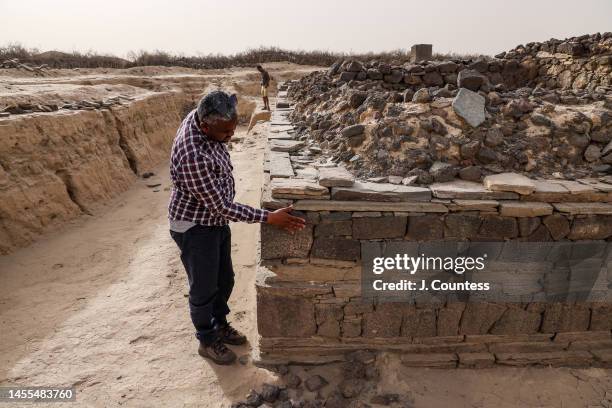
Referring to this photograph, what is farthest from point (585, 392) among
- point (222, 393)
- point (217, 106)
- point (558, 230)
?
point (217, 106)

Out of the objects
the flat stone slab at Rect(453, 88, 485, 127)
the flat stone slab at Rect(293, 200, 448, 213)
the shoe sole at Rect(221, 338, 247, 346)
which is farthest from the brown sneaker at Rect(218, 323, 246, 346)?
the flat stone slab at Rect(453, 88, 485, 127)

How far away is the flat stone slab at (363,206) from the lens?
2746 millimetres

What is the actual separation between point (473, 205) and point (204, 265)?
1.96 metres

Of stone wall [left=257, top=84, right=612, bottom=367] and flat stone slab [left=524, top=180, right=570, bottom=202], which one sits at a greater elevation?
flat stone slab [left=524, top=180, right=570, bottom=202]

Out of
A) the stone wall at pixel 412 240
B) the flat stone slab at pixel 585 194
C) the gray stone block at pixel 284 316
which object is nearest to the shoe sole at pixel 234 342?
the stone wall at pixel 412 240

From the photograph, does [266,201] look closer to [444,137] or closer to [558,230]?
[444,137]

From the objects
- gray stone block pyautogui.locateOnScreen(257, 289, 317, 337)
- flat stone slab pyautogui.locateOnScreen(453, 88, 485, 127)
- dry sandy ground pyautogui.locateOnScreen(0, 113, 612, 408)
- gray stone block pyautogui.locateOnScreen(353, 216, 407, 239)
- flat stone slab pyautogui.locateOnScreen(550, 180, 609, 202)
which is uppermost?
flat stone slab pyautogui.locateOnScreen(453, 88, 485, 127)

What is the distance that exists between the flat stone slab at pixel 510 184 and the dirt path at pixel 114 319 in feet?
7.33

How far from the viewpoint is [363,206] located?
275 cm

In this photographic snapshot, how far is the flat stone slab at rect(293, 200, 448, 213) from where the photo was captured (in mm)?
2746

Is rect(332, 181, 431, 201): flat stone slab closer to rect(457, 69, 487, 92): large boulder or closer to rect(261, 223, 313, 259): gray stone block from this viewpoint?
rect(261, 223, 313, 259): gray stone block

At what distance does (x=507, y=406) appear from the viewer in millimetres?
2881

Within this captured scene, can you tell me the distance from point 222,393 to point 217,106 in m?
2.12

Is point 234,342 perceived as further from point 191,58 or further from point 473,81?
point 191,58
